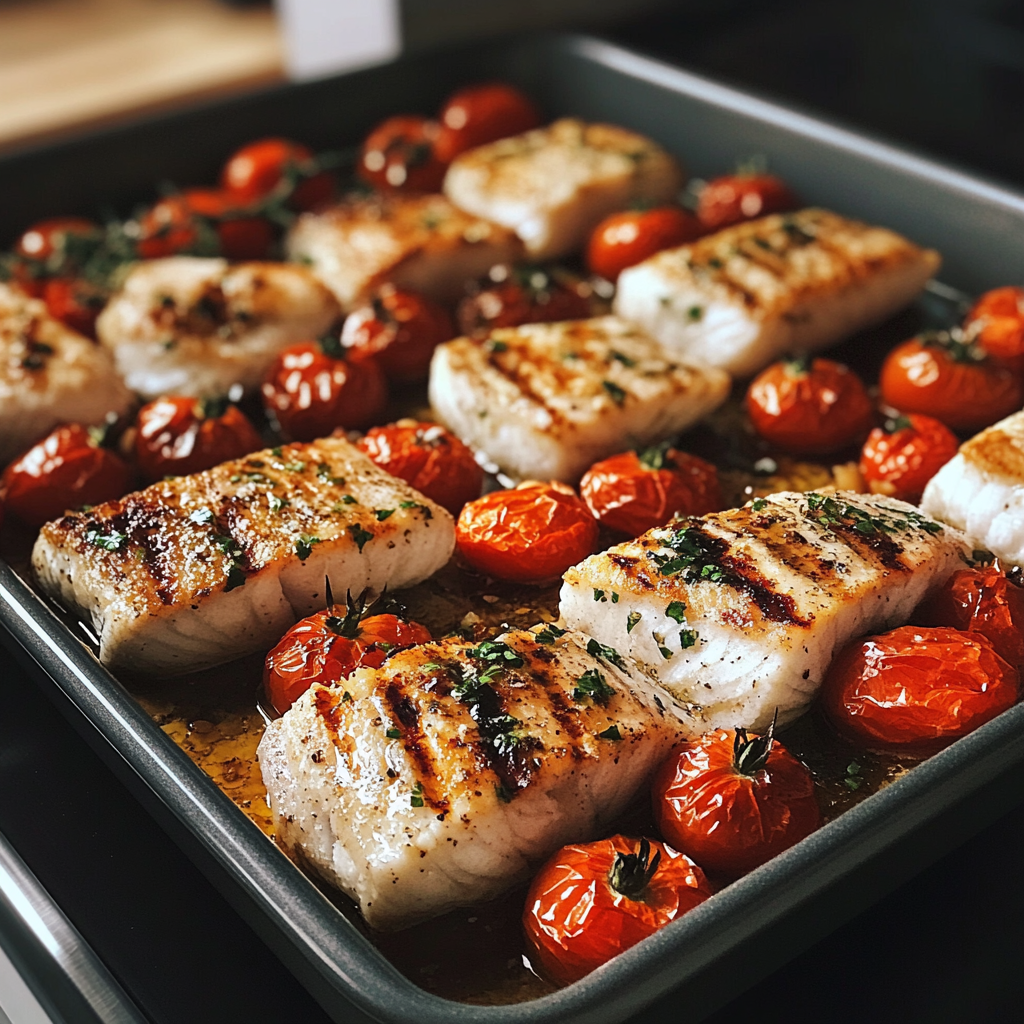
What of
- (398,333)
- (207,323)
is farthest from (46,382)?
(398,333)

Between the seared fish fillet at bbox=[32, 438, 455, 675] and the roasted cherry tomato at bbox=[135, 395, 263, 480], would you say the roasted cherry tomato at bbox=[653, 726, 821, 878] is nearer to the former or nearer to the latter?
the seared fish fillet at bbox=[32, 438, 455, 675]

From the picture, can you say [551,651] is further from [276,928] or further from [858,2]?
[858,2]

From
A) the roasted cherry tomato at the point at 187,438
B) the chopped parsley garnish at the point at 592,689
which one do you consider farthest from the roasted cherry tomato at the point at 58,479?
the chopped parsley garnish at the point at 592,689

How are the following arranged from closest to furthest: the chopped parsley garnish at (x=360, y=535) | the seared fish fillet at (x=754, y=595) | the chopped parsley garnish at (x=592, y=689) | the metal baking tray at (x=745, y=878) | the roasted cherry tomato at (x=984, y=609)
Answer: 1. the metal baking tray at (x=745, y=878)
2. the chopped parsley garnish at (x=592, y=689)
3. the seared fish fillet at (x=754, y=595)
4. the roasted cherry tomato at (x=984, y=609)
5. the chopped parsley garnish at (x=360, y=535)

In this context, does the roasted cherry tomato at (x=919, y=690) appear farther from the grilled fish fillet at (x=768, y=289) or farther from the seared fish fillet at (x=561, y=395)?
the grilled fish fillet at (x=768, y=289)

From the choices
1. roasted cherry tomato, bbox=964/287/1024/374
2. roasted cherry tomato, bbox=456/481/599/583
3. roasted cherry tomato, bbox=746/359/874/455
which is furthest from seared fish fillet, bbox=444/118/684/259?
roasted cherry tomato, bbox=456/481/599/583

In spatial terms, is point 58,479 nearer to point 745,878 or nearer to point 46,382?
point 46,382
